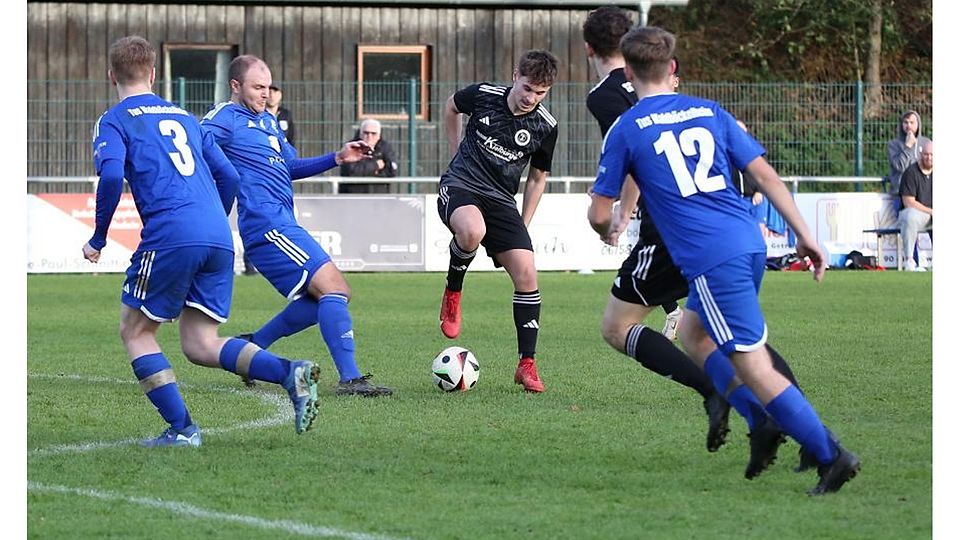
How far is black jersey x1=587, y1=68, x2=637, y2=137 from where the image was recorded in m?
7.85

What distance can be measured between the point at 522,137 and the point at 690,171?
342 cm

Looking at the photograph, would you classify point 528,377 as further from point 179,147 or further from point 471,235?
point 179,147

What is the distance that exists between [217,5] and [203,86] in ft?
9.06

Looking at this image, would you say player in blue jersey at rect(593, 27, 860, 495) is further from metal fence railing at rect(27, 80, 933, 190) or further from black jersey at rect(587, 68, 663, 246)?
metal fence railing at rect(27, 80, 933, 190)

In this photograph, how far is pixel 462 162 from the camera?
9312 mm

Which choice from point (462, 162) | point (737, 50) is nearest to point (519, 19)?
point (737, 50)

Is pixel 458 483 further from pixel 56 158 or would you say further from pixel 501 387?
pixel 56 158

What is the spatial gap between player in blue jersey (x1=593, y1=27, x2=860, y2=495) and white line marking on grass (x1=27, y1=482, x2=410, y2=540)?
1.53 metres

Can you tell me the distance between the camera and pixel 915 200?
66.7 feet

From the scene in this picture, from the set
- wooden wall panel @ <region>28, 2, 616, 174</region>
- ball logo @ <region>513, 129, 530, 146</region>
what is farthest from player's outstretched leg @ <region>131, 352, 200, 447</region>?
wooden wall panel @ <region>28, 2, 616, 174</region>

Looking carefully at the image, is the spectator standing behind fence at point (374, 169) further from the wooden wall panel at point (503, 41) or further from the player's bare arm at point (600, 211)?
the player's bare arm at point (600, 211)

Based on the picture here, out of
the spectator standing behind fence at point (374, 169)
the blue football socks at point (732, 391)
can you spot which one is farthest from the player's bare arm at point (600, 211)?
the spectator standing behind fence at point (374, 169)

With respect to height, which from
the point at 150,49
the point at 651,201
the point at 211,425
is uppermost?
the point at 150,49

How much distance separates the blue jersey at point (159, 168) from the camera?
21.8 ft
